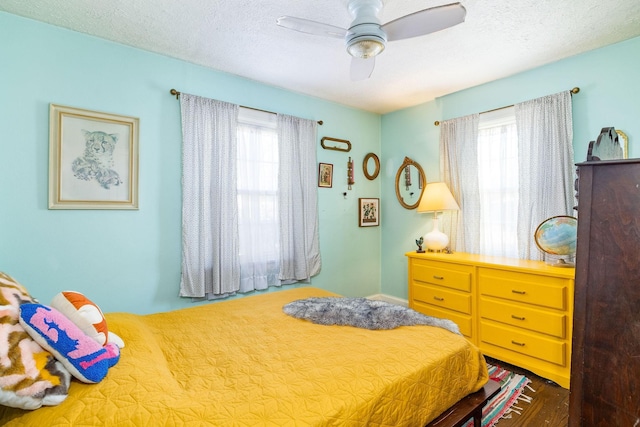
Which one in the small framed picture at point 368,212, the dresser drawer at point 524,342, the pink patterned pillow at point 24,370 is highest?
the small framed picture at point 368,212

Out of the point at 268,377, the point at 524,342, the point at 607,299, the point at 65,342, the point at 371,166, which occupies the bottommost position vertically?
the point at 524,342

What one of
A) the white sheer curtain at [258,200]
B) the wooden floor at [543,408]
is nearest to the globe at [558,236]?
the wooden floor at [543,408]

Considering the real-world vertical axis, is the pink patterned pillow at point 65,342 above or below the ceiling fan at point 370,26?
below

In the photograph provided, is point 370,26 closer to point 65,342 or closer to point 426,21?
point 426,21

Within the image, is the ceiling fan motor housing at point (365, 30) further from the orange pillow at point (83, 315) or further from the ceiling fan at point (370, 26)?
the orange pillow at point (83, 315)

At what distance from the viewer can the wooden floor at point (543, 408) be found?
1.89 meters

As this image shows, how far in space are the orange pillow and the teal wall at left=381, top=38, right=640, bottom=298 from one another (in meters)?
3.22

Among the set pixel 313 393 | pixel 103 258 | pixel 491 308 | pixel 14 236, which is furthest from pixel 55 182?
pixel 491 308

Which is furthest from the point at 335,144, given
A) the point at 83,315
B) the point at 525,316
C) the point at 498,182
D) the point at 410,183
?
the point at 83,315

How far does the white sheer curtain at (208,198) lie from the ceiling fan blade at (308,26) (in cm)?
131

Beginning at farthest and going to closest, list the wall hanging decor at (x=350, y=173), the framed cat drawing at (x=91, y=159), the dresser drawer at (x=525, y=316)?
the wall hanging decor at (x=350, y=173) → the dresser drawer at (x=525, y=316) → the framed cat drawing at (x=91, y=159)

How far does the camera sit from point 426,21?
65.2 inches

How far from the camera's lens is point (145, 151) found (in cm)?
249

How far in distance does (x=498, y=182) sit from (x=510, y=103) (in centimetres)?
76
